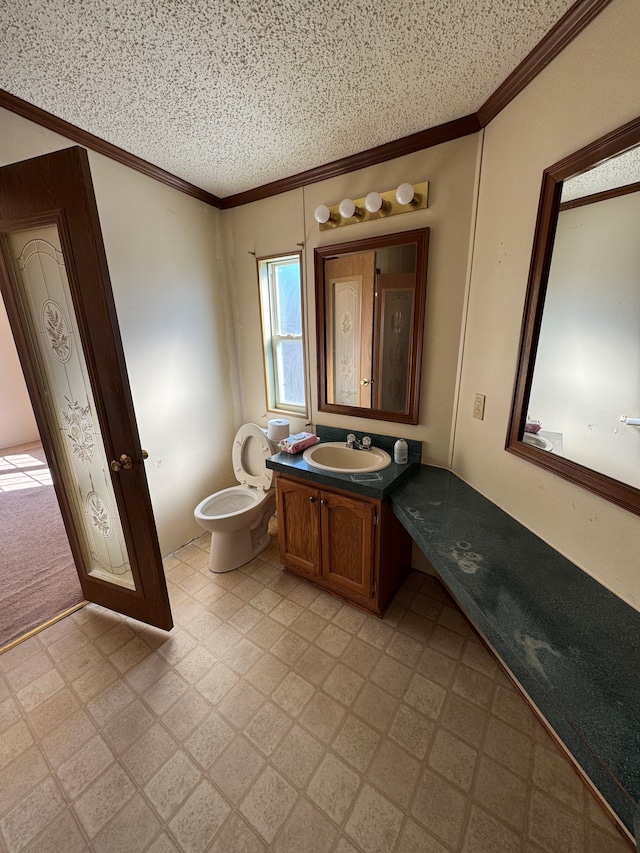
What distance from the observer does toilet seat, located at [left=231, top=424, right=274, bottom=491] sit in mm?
2227

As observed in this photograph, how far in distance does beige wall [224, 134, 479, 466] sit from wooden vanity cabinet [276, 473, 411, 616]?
53cm

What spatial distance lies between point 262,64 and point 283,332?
133cm

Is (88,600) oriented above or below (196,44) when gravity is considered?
below

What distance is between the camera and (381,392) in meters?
1.92

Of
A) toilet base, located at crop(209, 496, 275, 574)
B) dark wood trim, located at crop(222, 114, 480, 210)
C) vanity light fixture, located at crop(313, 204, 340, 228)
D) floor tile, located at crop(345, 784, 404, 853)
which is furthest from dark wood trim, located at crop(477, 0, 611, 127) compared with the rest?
floor tile, located at crop(345, 784, 404, 853)

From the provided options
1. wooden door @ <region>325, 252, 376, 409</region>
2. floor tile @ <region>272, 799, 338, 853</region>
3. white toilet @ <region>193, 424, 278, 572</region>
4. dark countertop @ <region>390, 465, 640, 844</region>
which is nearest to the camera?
dark countertop @ <region>390, 465, 640, 844</region>

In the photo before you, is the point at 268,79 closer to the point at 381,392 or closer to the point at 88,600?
the point at 381,392

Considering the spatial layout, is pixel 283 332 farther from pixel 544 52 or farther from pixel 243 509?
pixel 544 52

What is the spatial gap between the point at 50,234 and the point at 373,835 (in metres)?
2.43

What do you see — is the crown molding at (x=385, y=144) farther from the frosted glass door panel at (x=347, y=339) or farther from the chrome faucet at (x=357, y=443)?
the chrome faucet at (x=357, y=443)

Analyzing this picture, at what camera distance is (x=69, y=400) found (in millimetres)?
1569

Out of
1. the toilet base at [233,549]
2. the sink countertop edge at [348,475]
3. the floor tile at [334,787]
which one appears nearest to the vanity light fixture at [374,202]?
the sink countertop edge at [348,475]

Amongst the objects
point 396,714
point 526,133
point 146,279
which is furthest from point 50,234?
point 396,714

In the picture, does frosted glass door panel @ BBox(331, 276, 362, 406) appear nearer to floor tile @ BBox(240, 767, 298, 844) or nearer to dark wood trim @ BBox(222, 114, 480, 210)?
dark wood trim @ BBox(222, 114, 480, 210)
